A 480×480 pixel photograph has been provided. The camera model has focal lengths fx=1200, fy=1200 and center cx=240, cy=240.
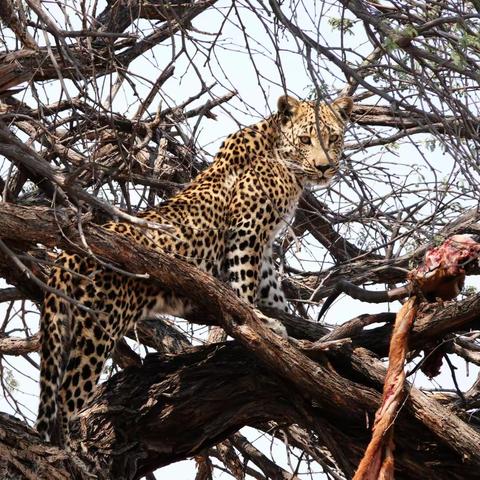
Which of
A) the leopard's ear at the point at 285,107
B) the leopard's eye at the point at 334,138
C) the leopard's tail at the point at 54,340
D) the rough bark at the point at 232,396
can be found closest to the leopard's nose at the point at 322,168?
the leopard's eye at the point at 334,138

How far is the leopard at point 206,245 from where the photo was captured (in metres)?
6.45

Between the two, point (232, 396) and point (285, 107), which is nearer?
point (232, 396)

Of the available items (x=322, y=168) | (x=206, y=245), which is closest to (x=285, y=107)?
(x=322, y=168)

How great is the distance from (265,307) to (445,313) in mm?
1668

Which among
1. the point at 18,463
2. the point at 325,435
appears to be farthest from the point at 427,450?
the point at 18,463

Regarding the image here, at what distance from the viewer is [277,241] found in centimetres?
898

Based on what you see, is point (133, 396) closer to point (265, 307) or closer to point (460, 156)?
point (265, 307)

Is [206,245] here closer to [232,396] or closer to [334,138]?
[334,138]

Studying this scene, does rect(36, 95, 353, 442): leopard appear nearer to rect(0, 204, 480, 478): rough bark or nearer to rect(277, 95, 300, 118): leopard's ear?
rect(277, 95, 300, 118): leopard's ear

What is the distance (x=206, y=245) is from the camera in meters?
7.62

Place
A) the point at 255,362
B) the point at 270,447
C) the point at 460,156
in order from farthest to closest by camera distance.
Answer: the point at 270,447 < the point at 255,362 < the point at 460,156

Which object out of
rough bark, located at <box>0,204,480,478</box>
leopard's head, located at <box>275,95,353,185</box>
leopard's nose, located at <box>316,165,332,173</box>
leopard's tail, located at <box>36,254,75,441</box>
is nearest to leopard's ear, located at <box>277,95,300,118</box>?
leopard's head, located at <box>275,95,353,185</box>

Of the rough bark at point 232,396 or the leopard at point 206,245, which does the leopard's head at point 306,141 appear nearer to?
the leopard at point 206,245

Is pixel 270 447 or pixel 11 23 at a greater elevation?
pixel 11 23
